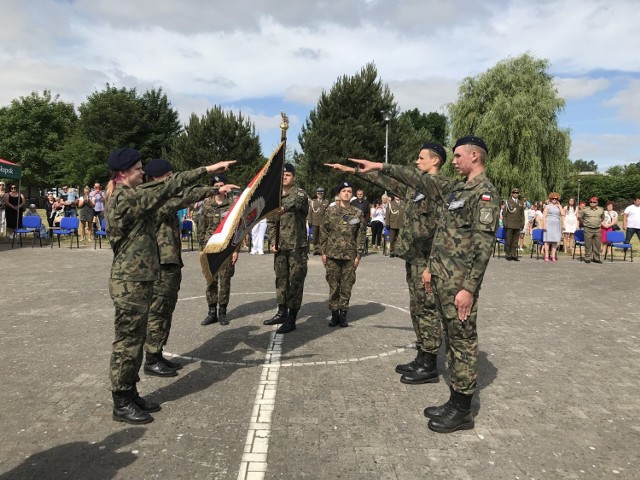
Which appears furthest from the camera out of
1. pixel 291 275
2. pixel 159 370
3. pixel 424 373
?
pixel 291 275

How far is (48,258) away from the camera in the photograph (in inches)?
591

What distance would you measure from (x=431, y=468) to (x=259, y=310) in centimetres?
530

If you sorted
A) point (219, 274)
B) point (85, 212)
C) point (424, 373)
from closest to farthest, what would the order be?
point (424, 373) < point (219, 274) < point (85, 212)

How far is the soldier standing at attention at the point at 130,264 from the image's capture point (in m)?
4.09

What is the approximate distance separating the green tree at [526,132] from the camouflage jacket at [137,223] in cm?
3090

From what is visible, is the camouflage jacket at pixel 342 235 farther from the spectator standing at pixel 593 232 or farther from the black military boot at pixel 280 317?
the spectator standing at pixel 593 232

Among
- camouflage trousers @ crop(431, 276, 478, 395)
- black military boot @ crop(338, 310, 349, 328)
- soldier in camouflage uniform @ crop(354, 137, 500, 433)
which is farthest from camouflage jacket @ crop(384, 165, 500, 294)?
black military boot @ crop(338, 310, 349, 328)

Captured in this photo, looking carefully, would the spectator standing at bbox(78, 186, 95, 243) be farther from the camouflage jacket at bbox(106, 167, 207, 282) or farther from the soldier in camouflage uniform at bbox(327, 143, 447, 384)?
the soldier in camouflage uniform at bbox(327, 143, 447, 384)

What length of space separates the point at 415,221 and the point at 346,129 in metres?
36.8

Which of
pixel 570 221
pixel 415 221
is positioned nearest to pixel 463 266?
pixel 415 221

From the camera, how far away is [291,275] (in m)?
7.27

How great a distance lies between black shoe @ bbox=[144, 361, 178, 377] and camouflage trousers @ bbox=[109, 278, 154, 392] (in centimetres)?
104

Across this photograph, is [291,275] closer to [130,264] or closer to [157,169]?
[157,169]

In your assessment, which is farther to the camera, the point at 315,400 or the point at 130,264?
the point at 315,400
